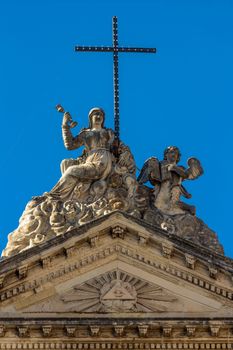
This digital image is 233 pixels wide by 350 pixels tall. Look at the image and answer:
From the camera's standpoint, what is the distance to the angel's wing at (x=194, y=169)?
102ft

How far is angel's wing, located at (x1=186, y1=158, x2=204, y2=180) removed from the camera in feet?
102

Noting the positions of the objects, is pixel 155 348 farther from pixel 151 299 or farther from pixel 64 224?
pixel 64 224

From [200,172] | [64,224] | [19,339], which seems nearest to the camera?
[19,339]

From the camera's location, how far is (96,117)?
31.5m

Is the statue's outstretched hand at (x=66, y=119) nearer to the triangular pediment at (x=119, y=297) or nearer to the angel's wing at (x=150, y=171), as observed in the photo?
the angel's wing at (x=150, y=171)

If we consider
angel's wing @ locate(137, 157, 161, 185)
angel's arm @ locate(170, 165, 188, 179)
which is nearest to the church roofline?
angel's wing @ locate(137, 157, 161, 185)

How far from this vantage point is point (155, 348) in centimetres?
2675

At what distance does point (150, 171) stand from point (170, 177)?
0.48 m

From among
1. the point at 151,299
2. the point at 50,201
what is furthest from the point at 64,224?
the point at 151,299

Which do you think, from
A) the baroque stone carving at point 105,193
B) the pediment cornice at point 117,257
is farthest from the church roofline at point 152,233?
the baroque stone carving at point 105,193

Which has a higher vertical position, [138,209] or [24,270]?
[138,209]

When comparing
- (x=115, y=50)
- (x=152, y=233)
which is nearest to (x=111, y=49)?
(x=115, y=50)

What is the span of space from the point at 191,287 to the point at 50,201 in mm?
3964

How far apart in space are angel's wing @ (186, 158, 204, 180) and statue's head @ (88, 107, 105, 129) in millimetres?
2203
